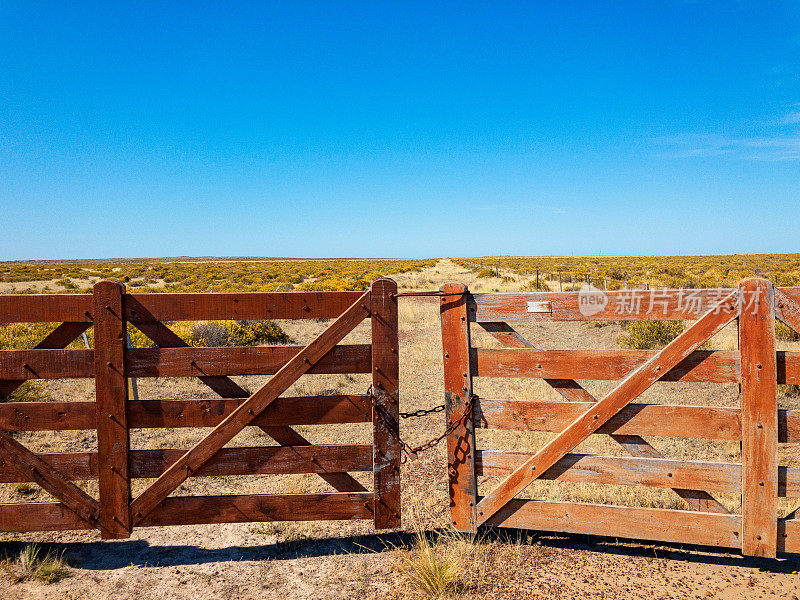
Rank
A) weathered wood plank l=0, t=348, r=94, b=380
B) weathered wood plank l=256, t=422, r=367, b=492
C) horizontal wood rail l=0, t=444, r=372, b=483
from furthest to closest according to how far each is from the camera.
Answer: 1. weathered wood plank l=256, t=422, r=367, b=492
2. horizontal wood rail l=0, t=444, r=372, b=483
3. weathered wood plank l=0, t=348, r=94, b=380

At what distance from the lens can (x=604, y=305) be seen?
3605mm

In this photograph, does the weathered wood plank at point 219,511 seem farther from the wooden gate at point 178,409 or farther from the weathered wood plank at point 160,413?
the weathered wood plank at point 160,413

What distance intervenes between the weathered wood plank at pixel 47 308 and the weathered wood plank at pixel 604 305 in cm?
291

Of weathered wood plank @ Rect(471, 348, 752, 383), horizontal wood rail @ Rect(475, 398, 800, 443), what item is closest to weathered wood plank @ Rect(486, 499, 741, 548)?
horizontal wood rail @ Rect(475, 398, 800, 443)

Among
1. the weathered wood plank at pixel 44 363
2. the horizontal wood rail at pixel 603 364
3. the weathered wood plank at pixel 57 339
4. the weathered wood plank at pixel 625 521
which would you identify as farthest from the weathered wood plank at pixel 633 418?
the weathered wood plank at pixel 57 339

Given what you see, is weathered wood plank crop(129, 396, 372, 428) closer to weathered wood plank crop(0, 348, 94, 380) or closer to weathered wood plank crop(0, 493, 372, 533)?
weathered wood plank crop(0, 348, 94, 380)

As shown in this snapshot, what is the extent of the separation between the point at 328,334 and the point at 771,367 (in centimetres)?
308

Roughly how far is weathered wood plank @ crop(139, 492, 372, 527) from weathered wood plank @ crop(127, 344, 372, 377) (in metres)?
1.00

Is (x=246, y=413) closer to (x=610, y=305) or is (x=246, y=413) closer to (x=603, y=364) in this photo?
(x=603, y=364)

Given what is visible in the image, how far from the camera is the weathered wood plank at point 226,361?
3.76 metres

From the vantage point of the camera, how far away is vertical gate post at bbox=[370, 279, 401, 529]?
3811 mm

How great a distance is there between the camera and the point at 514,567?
3604 millimetres

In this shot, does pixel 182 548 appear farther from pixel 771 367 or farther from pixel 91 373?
pixel 771 367

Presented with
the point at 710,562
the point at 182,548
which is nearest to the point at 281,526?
the point at 182,548
